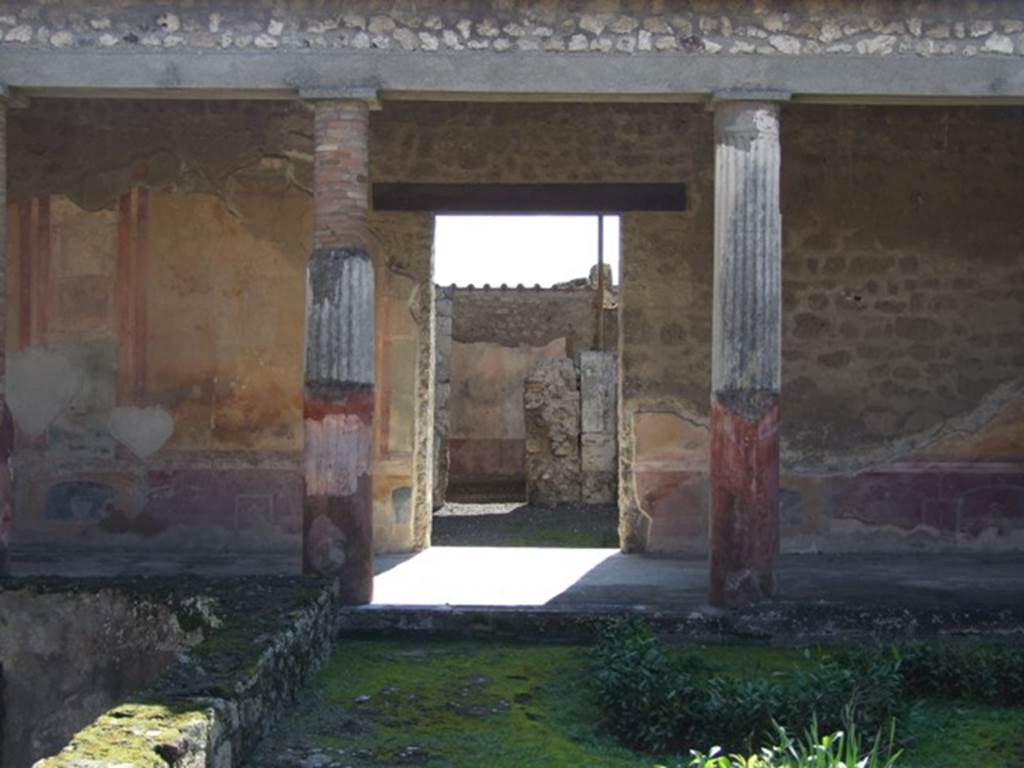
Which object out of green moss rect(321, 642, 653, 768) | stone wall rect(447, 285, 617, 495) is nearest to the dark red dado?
green moss rect(321, 642, 653, 768)

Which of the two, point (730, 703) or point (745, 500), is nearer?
point (730, 703)

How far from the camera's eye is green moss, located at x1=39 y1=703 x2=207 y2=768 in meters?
3.85

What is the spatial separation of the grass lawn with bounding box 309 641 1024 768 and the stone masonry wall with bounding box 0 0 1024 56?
3.11 m

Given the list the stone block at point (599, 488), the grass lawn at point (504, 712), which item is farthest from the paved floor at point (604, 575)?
the stone block at point (599, 488)

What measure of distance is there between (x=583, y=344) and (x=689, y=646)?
12154 mm

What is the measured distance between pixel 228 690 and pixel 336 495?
246 cm

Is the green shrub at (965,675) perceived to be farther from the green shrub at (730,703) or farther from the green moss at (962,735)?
the green shrub at (730,703)

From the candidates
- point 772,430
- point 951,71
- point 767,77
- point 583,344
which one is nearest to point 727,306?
point 772,430

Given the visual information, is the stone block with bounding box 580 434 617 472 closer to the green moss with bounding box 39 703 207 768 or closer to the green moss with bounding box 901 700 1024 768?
the green moss with bounding box 901 700 1024 768

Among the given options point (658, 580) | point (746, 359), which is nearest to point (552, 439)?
point (658, 580)

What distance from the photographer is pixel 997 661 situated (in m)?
6.14

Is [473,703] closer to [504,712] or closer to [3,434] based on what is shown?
[504,712]

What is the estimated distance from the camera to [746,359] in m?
7.26

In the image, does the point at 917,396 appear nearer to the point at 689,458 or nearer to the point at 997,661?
the point at 689,458
